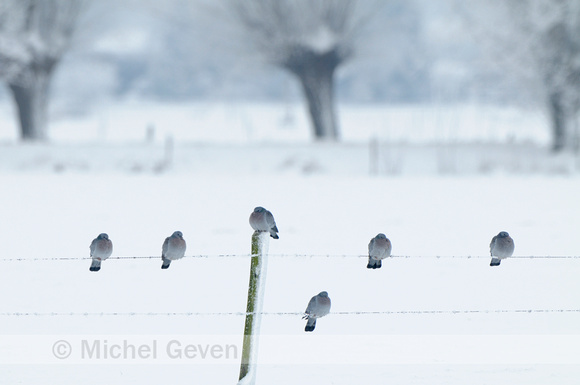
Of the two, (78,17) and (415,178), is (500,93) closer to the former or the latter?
(415,178)

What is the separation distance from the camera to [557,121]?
2627 cm

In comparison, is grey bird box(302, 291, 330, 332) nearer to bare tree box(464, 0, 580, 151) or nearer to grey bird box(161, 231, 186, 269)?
grey bird box(161, 231, 186, 269)

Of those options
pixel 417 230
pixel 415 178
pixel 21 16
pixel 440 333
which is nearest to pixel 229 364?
pixel 440 333

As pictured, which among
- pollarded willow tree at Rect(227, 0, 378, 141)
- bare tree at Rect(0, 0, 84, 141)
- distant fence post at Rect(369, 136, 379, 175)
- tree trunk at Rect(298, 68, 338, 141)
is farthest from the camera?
tree trunk at Rect(298, 68, 338, 141)

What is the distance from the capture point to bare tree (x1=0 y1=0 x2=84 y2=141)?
2612 cm

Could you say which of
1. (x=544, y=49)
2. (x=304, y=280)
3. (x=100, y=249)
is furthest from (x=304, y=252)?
(x=544, y=49)

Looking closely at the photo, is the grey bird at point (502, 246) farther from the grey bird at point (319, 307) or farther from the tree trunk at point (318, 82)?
the tree trunk at point (318, 82)

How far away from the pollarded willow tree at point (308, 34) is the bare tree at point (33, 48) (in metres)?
5.30

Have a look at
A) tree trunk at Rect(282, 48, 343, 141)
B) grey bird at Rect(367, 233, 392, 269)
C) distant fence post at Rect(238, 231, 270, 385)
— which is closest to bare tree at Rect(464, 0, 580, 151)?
tree trunk at Rect(282, 48, 343, 141)

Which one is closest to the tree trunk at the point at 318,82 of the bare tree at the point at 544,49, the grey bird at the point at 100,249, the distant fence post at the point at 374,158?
the distant fence post at the point at 374,158

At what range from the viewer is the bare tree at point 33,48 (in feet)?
85.7

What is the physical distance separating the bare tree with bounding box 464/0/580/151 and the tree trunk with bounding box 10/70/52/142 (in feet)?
45.4

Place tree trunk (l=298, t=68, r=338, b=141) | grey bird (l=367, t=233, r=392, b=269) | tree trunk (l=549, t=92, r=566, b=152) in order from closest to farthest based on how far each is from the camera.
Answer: grey bird (l=367, t=233, r=392, b=269), tree trunk (l=549, t=92, r=566, b=152), tree trunk (l=298, t=68, r=338, b=141)

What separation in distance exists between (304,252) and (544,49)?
15.2m
